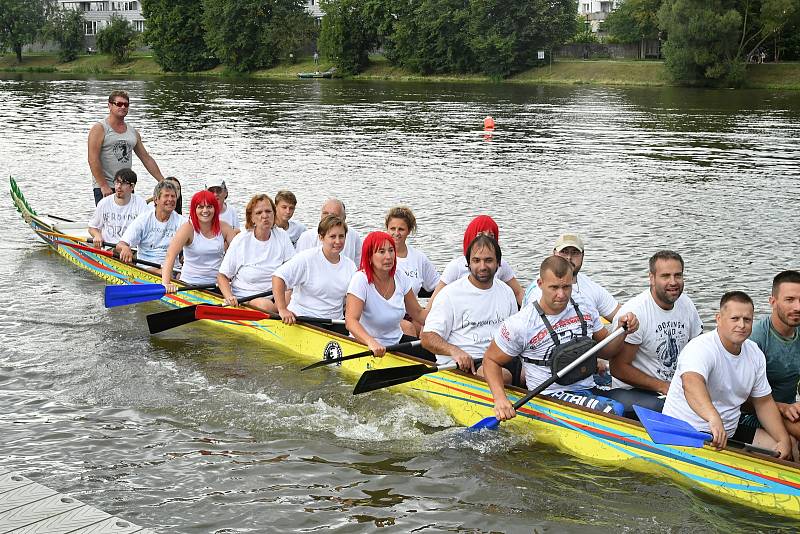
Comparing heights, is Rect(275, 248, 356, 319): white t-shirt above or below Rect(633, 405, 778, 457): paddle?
above

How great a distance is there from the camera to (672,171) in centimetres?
2334

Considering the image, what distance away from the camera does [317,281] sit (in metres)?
9.73

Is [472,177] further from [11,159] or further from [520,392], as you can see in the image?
[520,392]

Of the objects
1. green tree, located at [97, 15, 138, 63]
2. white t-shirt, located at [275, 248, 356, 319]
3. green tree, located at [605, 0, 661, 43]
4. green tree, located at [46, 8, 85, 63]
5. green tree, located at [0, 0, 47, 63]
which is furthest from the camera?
green tree, located at [0, 0, 47, 63]

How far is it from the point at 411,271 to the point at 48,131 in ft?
88.0

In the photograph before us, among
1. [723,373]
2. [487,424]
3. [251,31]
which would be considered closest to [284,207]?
[487,424]

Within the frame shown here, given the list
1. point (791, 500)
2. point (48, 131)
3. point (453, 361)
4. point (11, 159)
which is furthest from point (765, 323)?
point (48, 131)

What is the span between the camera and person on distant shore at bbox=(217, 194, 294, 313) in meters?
10.6

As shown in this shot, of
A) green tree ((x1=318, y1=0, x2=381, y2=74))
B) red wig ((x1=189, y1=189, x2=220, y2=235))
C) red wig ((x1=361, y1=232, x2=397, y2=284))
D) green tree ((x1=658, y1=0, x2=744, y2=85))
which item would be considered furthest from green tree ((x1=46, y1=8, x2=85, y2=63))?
red wig ((x1=361, y1=232, x2=397, y2=284))

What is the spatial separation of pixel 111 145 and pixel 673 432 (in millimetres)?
9373

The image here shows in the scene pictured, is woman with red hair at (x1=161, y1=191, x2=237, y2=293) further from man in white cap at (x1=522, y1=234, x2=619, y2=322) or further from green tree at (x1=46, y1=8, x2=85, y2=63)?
green tree at (x1=46, y1=8, x2=85, y2=63)

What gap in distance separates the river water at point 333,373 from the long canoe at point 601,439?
126 mm

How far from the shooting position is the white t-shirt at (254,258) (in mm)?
10617

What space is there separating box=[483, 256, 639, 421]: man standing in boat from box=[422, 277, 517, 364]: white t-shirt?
50 centimetres
